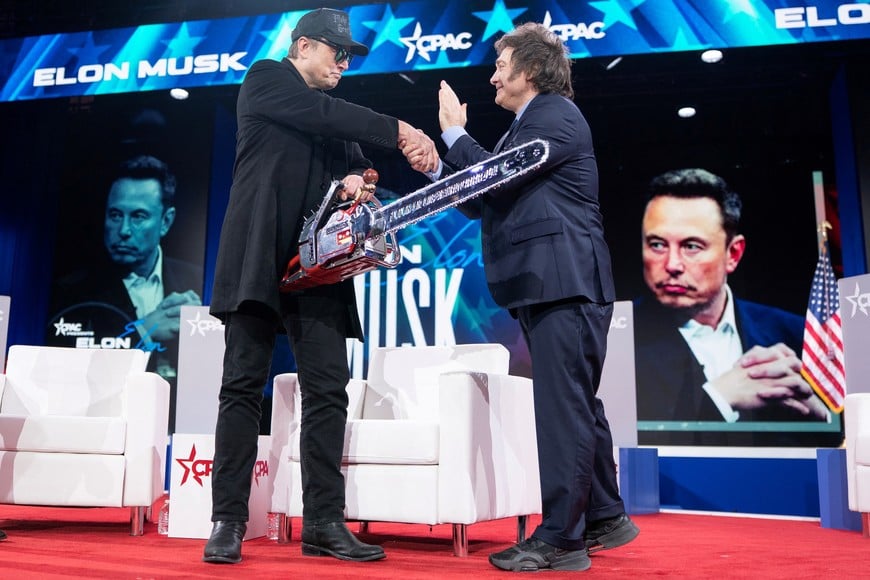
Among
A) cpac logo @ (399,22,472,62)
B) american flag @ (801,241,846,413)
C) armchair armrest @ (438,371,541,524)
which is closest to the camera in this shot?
armchair armrest @ (438,371,541,524)

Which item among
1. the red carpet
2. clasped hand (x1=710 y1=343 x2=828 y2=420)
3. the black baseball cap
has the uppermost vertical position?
the black baseball cap

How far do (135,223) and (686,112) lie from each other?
18.2 feet

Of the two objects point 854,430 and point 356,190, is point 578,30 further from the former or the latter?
point 356,190

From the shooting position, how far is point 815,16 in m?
5.40

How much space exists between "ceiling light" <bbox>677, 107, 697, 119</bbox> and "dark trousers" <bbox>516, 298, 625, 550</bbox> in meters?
5.85

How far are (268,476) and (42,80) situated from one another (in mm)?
4822

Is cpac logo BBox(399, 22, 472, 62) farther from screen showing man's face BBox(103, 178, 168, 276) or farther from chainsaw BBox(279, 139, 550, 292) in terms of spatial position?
chainsaw BBox(279, 139, 550, 292)

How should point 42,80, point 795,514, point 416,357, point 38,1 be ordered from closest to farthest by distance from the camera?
point 416,357, point 795,514, point 42,80, point 38,1

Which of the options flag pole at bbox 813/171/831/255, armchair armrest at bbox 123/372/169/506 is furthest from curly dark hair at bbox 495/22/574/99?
flag pole at bbox 813/171/831/255

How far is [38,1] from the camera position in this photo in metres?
7.46

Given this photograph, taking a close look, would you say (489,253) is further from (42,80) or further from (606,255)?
(42,80)

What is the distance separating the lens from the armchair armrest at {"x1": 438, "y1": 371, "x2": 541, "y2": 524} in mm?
2777

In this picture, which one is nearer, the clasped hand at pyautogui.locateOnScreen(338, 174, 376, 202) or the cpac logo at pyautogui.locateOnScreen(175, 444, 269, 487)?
the clasped hand at pyautogui.locateOnScreen(338, 174, 376, 202)

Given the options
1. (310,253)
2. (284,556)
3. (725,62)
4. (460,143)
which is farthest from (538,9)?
(284,556)
